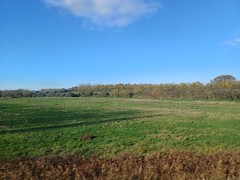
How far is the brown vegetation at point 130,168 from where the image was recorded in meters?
7.00

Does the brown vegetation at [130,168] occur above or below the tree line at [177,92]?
below

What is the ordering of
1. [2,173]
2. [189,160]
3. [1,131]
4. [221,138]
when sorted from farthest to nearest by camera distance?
[1,131] → [221,138] → [189,160] → [2,173]

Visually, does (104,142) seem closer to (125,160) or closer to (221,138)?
(221,138)

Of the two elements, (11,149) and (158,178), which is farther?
(11,149)

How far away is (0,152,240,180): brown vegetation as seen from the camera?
6996mm

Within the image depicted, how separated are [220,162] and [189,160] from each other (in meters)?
0.70

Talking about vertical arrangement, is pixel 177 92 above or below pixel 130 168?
above

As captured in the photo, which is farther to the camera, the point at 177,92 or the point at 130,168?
the point at 177,92

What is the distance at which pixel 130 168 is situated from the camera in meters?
7.51

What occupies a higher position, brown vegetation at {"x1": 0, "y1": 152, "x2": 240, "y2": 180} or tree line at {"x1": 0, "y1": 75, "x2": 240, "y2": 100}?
tree line at {"x1": 0, "y1": 75, "x2": 240, "y2": 100}

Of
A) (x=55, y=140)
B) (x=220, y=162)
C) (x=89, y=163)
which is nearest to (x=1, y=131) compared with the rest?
(x=55, y=140)

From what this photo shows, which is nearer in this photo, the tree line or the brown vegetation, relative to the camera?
the brown vegetation

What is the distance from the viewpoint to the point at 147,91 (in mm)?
109312

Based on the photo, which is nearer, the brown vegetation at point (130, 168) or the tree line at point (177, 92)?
the brown vegetation at point (130, 168)
